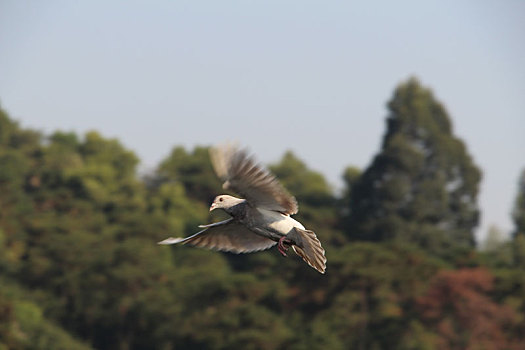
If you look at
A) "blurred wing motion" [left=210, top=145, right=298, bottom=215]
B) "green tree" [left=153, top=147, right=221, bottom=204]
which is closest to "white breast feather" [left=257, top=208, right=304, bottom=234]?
"blurred wing motion" [left=210, top=145, right=298, bottom=215]

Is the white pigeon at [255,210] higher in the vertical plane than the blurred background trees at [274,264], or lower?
lower

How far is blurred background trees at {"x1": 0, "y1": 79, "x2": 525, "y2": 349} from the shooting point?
3844cm

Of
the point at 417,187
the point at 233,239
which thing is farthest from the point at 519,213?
the point at 233,239

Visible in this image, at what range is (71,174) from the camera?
203 ft

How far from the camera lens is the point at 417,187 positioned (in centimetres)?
6062

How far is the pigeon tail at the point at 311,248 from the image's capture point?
10797mm

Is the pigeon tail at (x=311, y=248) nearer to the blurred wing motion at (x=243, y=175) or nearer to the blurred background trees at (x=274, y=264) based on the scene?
the blurred wing motion at (x=243, y=175)

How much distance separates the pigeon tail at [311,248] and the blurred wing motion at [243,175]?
1.88 ft

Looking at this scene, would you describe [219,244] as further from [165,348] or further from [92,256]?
[92,256]

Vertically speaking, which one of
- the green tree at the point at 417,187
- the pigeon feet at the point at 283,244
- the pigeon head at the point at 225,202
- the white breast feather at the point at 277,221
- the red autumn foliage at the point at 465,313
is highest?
the green tree at the point at 417,187

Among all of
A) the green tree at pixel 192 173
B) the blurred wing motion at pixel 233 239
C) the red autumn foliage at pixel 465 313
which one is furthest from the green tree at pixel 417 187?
the blurred wing motion at pixel 233 239

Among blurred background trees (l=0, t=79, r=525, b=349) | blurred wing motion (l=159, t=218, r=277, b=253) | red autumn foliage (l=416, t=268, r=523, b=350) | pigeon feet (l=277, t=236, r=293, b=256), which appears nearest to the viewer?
pigeon feet (l=277, t=236, r=293, b=256)

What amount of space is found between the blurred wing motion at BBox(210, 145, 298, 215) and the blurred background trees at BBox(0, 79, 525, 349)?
1046 inches

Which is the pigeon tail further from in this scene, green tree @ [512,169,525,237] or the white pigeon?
green tree @ [512,169,525,237]
